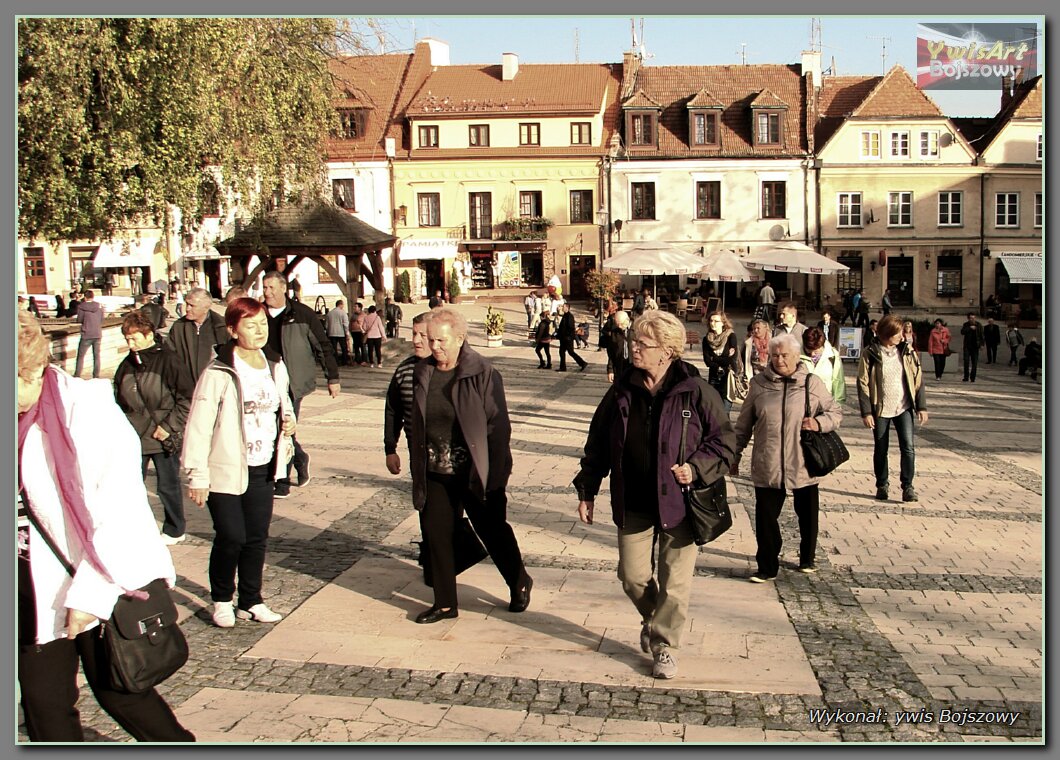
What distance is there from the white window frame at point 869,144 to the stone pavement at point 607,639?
35.0 metres

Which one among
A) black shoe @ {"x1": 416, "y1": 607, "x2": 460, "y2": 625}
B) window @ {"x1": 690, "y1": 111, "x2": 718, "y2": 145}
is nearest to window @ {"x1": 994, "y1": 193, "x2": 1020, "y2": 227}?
window @ {"x1": 690, "y1": 111, "x2": 718, "y2": 145}

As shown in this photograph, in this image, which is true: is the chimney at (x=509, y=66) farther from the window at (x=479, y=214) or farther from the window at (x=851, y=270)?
the window at (x=851, y=270)

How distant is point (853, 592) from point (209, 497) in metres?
4.09

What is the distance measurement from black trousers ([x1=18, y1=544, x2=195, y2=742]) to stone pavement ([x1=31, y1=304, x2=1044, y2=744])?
1.01 metres

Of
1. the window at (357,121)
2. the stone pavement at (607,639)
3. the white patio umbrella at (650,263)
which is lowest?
the stone pavement at (607,639)

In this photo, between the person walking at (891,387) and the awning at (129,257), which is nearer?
the person walking at (891,387)

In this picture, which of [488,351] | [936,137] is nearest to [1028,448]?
[488,351]

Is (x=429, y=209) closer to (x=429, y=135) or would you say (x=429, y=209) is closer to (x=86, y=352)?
(x=429, y=135)

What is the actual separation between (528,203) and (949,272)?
17.1 metres

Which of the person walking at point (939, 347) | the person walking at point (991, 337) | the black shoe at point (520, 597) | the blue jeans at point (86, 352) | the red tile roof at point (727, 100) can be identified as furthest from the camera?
the red tile roof at point (727, 100)

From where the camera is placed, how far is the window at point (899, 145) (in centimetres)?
4278

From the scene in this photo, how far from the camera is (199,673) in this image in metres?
5.45

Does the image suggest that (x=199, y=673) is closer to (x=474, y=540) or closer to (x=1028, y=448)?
(x=474, y=540)

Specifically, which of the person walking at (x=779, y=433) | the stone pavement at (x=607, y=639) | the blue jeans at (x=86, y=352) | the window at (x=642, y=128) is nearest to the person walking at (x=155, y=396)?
the stone pavement at (x=607, y=639)
